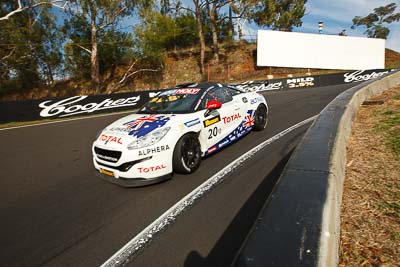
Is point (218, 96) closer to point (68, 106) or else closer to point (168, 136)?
point (168, 136)

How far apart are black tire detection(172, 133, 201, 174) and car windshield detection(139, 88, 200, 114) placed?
0.56 m

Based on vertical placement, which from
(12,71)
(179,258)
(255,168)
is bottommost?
(179,258)

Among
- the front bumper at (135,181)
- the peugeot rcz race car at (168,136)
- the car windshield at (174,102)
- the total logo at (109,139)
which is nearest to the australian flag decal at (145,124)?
the peugeot rcz race car at (168,136)

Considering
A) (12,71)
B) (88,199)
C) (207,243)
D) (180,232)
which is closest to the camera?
(207,243)

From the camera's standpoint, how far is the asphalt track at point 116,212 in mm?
2344

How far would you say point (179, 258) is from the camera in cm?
224

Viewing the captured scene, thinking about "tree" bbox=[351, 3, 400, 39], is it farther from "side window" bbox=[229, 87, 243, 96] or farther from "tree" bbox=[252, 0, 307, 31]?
"side window" bbox=[229, 87, 243, 96]

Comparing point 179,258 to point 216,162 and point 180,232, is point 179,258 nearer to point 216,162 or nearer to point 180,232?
point 180,232

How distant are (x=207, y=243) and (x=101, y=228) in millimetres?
1248

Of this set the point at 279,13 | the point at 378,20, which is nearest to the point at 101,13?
the point at 279,13

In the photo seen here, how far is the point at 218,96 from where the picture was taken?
16.4 feet

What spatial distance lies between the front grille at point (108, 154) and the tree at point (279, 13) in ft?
114

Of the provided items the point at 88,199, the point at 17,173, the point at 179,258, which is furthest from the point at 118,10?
the point at 179,258

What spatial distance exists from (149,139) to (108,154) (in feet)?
2.18
